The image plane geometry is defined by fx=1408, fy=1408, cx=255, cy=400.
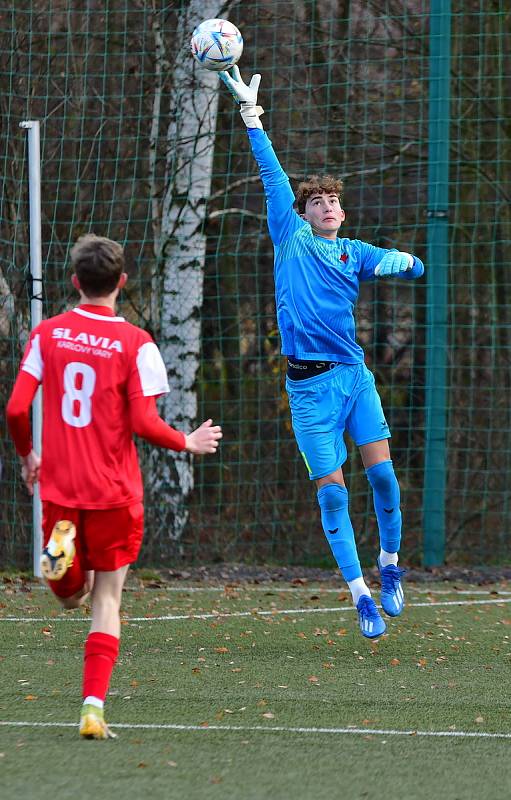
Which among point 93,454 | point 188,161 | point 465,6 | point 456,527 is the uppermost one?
point 465,6

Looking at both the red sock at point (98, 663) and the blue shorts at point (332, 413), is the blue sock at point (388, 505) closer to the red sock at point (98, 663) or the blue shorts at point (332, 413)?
the blue shorts at point (332, 413)

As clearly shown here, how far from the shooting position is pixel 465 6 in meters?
→ 13.4

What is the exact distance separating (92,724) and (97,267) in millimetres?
1457

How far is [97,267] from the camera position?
14.8 feet

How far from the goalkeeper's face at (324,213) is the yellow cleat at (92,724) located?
10.2 ft

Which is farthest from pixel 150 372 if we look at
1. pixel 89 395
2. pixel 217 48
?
pixel 217 48

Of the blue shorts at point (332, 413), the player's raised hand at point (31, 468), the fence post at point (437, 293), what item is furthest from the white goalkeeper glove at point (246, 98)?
the fence post at point (437, 293)

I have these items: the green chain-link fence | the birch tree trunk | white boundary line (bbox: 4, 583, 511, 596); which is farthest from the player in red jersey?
the birch tree trunk

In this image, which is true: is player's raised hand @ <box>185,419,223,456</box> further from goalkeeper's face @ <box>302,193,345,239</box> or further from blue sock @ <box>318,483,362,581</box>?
goalkeeper's face @ <box>302,193,345,239</box>

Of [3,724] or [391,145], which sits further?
[391,145]

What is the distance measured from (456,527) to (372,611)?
6.87 metres

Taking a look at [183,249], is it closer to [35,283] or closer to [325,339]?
[35,283]

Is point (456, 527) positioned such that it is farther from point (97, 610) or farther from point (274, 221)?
point (97, 610)

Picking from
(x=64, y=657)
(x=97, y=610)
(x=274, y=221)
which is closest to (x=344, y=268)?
(x=274, y=221)
